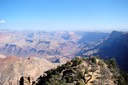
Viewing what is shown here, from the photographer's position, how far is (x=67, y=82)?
3011cm

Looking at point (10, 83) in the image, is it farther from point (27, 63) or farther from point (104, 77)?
point (104, 77)

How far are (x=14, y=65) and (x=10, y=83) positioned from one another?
16.9 m

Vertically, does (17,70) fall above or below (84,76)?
below

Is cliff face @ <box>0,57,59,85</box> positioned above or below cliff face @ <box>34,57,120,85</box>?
below

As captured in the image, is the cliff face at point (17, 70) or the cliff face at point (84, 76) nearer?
the cliff face at point (84, 76)

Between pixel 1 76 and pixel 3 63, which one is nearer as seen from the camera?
pixel 1 76

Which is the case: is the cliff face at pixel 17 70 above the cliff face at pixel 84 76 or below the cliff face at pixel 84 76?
below

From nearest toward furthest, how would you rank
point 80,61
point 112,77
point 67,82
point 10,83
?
1. point 67,82
2. point 112,77
3. point 80,61
4. point 10,83

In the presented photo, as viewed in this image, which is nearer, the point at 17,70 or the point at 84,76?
the point at 84,76

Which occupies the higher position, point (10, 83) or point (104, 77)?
point (104, 77)

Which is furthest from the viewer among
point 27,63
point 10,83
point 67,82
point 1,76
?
point 27,63

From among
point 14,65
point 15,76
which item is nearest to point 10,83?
point 15,76

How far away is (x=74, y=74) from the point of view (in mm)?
31172

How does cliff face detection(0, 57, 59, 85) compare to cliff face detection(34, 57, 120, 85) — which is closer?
cliff face detection(34, 57, 120, 85)
